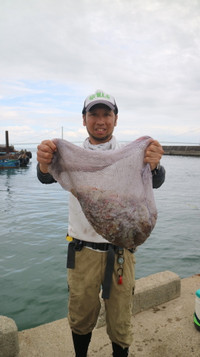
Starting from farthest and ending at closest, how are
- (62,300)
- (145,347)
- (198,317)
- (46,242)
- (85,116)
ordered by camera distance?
(46,242)
(62,300)
(198,317)
(145,347)
(85,116)

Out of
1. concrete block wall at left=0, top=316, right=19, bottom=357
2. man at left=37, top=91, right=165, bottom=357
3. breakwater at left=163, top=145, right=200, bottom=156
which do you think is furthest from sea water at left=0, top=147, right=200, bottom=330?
breakwater at left=163, top=145, right=200, bottom=156

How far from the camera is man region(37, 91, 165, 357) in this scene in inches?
105

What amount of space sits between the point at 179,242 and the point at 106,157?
8.88 m

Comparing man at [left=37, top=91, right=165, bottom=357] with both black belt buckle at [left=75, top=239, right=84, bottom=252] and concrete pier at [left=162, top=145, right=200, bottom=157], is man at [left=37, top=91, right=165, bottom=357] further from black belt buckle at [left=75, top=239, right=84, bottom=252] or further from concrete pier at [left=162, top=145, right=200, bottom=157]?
concrete pier at [left=162, top=145, right=200, bottom=157]

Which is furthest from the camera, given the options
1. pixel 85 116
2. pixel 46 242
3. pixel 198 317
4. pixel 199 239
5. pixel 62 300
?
pixel 199 239

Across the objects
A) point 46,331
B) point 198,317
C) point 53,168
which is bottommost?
point 46,331

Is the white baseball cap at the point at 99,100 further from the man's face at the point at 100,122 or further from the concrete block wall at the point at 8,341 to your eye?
the concrete block wall at the point at 8,341

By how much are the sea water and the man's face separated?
4385mm

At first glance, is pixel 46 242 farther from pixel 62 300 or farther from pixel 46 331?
pixel 46 331

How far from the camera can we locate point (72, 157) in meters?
A: 2.37

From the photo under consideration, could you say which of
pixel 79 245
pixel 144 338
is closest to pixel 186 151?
pixel 144 338

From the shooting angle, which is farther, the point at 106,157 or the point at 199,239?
the point at 199,239

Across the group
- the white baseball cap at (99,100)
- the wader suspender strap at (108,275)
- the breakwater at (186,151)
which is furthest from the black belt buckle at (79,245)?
the breakwater at (186,151)

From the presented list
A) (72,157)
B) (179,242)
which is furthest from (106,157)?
(179,242)
